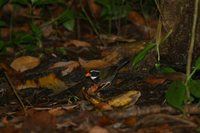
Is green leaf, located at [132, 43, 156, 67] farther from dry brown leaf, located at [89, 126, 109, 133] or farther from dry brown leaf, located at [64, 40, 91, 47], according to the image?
dry brown leaf, located at [64, 40, 91, 47]

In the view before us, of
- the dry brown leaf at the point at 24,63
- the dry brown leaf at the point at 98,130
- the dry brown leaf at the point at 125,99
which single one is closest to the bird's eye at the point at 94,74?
the dry brown leaf at the point at 125,99

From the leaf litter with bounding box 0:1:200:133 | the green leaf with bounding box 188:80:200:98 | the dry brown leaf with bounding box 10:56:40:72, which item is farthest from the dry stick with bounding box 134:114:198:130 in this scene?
the dry brown leaf with bounding box 10:56:40:72

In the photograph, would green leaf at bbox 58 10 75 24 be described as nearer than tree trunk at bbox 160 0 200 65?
No

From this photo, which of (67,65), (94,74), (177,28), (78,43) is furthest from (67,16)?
(177,28)

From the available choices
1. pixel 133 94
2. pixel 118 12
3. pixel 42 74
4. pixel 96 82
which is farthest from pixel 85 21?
pixel 133 94

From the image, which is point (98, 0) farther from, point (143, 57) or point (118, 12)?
point (143, 57)

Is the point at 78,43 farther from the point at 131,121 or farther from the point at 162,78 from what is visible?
the point at 131,121
